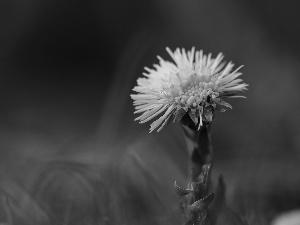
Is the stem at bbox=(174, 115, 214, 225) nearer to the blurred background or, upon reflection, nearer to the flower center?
the flower center

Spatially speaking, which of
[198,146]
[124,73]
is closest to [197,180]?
[198,146]

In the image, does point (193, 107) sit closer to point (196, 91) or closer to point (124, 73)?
point (196, 91)

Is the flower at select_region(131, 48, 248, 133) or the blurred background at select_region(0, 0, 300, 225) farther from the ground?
the blurred background at select_region(0, 0, 300, 225)

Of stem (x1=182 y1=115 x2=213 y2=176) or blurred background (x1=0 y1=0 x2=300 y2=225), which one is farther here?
blurred background (x1=0 y1=0 x2=300 y2=225)

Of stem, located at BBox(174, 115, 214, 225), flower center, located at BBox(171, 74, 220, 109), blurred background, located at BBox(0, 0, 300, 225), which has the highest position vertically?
blurred background, located at BBox(0, 0, 300, 225)

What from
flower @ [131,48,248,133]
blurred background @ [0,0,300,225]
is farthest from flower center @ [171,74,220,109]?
blurred background @ [0,0,300,225]

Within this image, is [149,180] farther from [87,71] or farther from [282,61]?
[87,71]
